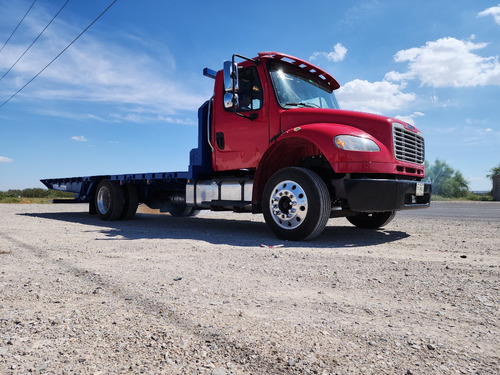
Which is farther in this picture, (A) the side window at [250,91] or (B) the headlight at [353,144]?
(A) the side window at [250,91]

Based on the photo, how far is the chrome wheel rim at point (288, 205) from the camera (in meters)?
5.11

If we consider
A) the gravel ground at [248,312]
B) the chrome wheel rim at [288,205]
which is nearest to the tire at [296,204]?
the chrome wheel rim at [288,205]

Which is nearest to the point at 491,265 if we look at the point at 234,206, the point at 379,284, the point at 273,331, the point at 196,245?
the point at 379,284

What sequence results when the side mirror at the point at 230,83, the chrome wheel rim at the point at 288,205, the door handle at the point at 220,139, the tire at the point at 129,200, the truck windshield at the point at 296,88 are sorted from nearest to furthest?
the chrome wheel rim at the point at 288,205
the side mirror at the point at 230,83
the truck windshield at the point at 296,88
the door handle at the point at 220,139
the tire at the point at 129,200

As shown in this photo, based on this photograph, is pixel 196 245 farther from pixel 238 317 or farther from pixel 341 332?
pixel 341 332

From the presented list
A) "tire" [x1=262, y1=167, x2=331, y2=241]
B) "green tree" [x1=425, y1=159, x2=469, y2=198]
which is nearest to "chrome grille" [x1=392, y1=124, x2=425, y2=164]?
"tire" [x1=262, y1=167, x2=331, y2=241]

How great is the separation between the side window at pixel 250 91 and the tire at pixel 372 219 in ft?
9.00

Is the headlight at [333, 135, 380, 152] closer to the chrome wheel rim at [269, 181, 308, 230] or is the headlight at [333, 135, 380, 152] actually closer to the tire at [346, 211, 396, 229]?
the chrome wheel rim at [269, 181, 308, 230]

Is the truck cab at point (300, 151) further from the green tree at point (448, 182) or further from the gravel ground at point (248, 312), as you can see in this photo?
the green tree at point (448, 182)

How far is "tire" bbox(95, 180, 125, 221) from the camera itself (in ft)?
28.9

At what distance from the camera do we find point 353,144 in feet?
16.0

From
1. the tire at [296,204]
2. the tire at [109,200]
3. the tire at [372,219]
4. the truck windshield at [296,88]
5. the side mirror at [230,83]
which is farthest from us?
the tire at [109,200]

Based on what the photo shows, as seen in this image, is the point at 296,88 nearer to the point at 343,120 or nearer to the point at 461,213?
the point at 343,120

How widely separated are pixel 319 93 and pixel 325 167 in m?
1.54
